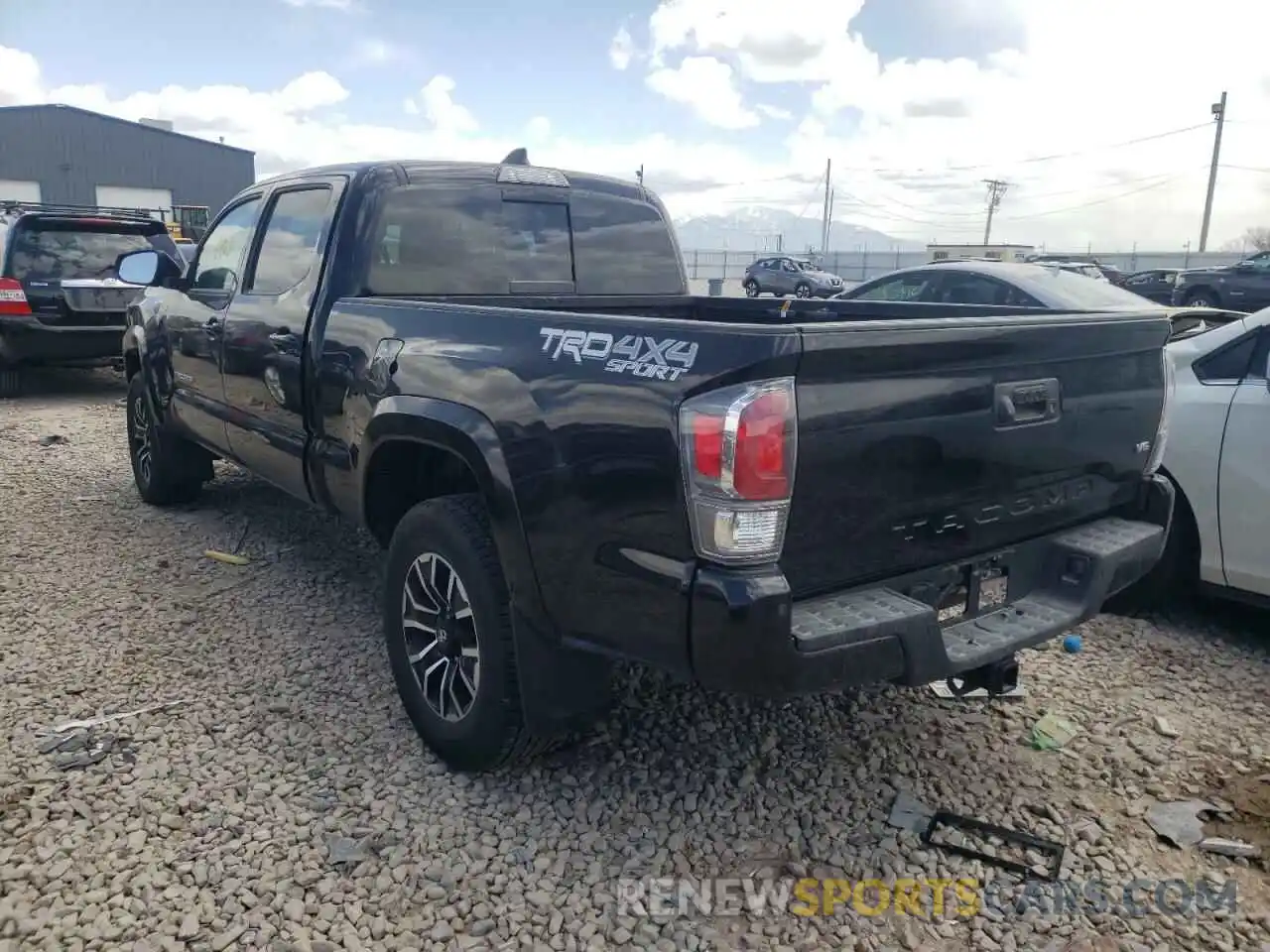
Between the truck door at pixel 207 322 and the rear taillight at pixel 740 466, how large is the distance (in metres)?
3.21

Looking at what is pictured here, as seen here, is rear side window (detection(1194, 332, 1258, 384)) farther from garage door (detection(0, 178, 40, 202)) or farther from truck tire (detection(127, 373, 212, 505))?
garage door (detection(0, 178, 40, 202))

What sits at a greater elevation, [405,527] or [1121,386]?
[1121,386]

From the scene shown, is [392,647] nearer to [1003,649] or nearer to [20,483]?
[1003,649]

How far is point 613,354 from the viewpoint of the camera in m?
2.43

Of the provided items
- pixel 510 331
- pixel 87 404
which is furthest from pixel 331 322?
pixel 87 404

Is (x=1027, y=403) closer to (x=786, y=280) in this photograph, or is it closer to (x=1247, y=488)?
(x=1247, y=488)

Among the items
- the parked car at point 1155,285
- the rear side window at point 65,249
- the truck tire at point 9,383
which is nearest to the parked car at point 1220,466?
the rear side window at point 65,249

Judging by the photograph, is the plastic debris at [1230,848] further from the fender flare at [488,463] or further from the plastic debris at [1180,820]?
the fender flare at [488,463]

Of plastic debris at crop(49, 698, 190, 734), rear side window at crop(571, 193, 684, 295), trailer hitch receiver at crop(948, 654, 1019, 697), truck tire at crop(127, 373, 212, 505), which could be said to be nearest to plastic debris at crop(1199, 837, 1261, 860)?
trailer hitch receiver at crop(948, 654, 1019, 697)

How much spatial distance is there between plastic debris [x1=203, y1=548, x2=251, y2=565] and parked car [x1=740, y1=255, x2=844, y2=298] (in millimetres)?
29243

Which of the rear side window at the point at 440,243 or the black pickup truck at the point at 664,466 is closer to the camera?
the black pickup truck at the point at 664,466

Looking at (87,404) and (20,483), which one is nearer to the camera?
(20,483)

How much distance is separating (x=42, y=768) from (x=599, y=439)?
2.25 m

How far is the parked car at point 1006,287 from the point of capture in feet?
26.0
